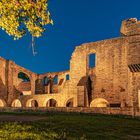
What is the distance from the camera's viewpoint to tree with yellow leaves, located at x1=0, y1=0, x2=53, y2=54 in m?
8.96

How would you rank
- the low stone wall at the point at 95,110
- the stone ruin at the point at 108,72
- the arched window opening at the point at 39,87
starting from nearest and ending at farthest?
the low stone wall at the point at 95,110 → the stone ruin at the point at 108,72 → the arched window opening at the point at 39,87

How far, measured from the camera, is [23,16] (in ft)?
31.6

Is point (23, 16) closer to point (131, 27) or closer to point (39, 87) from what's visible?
point (131, 27)

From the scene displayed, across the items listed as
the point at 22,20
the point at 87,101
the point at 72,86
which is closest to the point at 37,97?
the point at 72,86

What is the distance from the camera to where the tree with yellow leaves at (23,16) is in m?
8.96

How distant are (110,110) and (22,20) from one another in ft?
32.1

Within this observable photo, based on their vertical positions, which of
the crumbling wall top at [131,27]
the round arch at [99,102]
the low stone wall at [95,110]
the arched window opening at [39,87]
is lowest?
the low stone wall at [95,110]

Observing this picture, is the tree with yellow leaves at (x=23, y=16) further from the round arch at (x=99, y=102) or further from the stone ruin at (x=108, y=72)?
the round arch at (x=99, y=102)

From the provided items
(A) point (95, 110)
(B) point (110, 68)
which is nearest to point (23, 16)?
(A) point (95, 110)

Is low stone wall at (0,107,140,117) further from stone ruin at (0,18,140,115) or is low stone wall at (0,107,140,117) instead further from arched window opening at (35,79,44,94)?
arched window opening at (35,79,44,94)

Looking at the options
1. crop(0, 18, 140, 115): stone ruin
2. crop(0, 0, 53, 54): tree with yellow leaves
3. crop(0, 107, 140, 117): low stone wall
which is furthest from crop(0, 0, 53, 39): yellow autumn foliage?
crop(0, 18, 140, 115): stone ruin

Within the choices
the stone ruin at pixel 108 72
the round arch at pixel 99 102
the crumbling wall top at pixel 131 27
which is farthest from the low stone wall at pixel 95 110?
the crumbling wall top at pixel 131 27

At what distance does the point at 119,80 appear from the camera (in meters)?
23.6

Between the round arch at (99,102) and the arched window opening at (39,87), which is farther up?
the arched window opening at (39,87)
